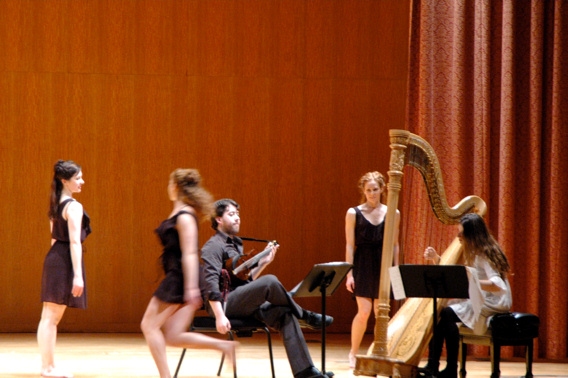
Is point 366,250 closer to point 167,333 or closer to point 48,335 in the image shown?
point 167,333

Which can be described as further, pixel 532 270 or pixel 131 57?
pixel 131 57

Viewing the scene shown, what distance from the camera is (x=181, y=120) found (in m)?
8.28

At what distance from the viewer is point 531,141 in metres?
6.74

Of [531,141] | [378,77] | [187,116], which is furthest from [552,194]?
[187,116]

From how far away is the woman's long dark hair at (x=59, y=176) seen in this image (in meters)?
5.42

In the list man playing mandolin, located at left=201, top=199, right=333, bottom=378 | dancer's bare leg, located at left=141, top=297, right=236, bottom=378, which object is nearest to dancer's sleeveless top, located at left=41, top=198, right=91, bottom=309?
man playing mandolin, located at left=201, top=199, right=333, bottom=378

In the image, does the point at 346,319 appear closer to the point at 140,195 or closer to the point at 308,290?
the point at 140,195

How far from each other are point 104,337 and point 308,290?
381cm

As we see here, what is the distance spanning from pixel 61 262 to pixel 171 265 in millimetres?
1468

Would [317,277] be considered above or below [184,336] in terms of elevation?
above

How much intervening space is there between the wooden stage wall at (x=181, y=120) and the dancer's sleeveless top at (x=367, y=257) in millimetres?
2295

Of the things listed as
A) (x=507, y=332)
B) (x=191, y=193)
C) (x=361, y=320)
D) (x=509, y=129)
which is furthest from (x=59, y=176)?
(x=509, y=129)

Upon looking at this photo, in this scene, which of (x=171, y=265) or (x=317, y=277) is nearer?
(x=171, y=265)

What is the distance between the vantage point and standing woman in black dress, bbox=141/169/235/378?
4.18 meters
